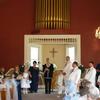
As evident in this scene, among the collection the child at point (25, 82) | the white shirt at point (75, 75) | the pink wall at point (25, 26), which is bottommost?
the child at point (25, 82)

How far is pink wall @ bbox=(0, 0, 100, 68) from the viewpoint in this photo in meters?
19.6

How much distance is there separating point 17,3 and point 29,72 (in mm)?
4773

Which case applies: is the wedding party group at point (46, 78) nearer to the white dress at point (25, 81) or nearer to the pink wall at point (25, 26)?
the white dress at point (25, 81)

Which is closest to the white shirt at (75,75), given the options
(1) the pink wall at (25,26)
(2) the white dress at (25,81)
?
(2) the white dress at (25,81)

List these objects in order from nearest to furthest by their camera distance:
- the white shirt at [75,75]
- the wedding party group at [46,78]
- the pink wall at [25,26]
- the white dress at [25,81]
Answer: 1. the wedding party group at [46,78]
2. the white shirt at [75,75]
3. the white dress at [25,81]
4. the pink wall at [25,26]

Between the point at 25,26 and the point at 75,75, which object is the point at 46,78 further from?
the point at 25,26

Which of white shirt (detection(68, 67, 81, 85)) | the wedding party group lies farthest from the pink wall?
white shirt (detection(68, 67, 81, 85))

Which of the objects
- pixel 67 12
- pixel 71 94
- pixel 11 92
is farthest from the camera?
pixel 67 12

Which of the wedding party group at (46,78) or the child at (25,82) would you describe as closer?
the wedding party group at (46,78)

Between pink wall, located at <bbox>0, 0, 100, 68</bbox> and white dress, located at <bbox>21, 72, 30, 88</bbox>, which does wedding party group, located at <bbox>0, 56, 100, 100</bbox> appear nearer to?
white dress, located at <bbox>21, 72, 30, 88</bbox>

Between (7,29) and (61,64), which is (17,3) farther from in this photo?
(61,64)

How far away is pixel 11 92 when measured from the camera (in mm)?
13188

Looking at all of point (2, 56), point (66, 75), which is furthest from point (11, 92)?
point (2, 56)

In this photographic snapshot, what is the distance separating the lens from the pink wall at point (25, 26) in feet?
64.4
